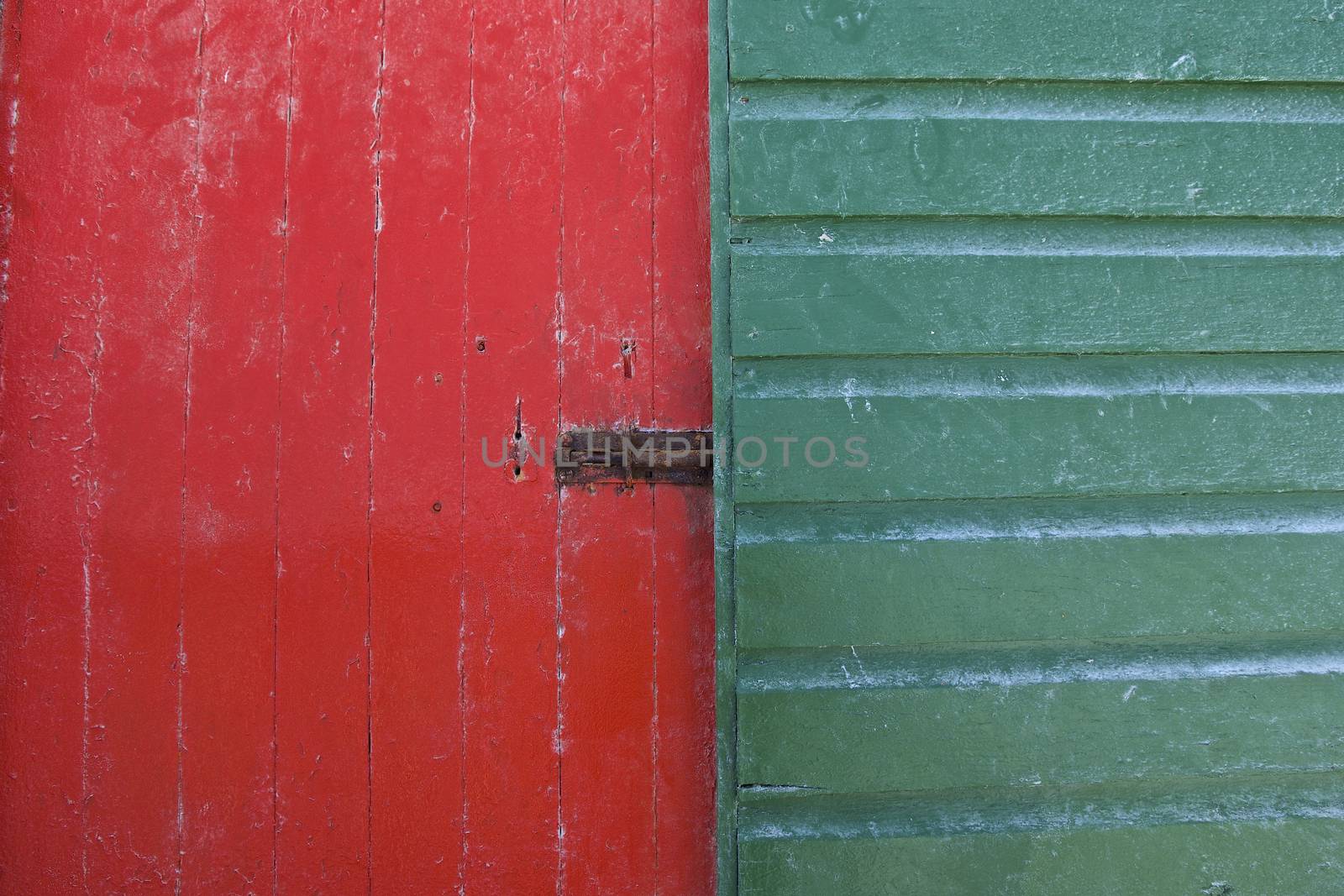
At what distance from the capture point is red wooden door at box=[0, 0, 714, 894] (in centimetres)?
123

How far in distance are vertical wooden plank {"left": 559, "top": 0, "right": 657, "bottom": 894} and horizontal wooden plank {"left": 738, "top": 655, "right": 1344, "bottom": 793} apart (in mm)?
234

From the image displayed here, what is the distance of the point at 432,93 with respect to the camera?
1.29 m

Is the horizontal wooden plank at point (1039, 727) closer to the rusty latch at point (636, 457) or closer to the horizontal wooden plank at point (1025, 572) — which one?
the horizontal wooden plank at point (1025, 572)

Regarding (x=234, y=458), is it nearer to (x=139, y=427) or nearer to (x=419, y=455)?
(x=139, y=427)

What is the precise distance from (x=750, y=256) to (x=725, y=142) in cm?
18

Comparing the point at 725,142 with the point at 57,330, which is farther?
the point at 57,330

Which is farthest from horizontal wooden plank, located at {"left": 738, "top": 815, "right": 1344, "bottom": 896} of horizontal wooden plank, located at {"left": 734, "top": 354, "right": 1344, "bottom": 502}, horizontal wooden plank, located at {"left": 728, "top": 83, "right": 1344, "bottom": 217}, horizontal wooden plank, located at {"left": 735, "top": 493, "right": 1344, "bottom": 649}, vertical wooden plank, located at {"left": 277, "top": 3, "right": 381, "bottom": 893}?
horizontal wooden plank, located at {"left": 728, "top": 83, "right": 1344, "bottom": 217}

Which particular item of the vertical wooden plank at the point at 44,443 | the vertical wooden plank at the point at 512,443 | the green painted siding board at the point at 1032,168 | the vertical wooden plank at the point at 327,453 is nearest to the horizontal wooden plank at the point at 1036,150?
the green painted siding board at the point at 1032,168

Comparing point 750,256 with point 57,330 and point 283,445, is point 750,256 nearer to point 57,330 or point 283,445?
point 283,445

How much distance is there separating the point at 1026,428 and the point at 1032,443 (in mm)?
24

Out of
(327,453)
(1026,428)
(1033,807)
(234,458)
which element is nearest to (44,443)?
(234,458)

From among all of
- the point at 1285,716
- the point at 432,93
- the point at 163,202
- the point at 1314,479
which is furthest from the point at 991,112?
the point at 163,202

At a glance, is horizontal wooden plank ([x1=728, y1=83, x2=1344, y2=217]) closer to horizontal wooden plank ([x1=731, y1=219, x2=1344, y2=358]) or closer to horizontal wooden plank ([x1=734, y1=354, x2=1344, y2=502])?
horizontal wooden plank ([x1=731, y1=219, x2=1344, y2=358])

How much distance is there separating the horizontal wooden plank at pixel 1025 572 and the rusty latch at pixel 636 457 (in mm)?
153
